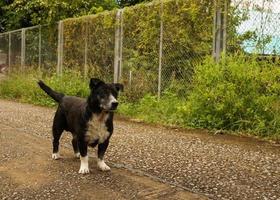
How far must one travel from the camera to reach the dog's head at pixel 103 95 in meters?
5.72

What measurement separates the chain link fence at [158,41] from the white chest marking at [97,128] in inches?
173

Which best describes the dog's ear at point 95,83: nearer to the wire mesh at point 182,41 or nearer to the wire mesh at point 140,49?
the wire mesh at point 182,41

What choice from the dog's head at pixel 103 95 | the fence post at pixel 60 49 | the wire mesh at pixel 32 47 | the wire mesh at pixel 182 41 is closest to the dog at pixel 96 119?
the dog's head at pixel 103 95

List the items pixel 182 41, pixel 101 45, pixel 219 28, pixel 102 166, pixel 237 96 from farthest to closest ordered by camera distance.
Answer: pixel 101 45, pixel 182 41, pixel 219 28, pixel 237 96, pixel 102 166

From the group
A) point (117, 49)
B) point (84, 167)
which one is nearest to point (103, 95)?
point (84, 167)

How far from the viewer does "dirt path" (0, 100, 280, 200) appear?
5215 millimetres

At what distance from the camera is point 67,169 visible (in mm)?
6219

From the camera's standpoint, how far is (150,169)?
616 cm

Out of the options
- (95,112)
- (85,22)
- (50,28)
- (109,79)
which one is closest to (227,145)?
(95,112)

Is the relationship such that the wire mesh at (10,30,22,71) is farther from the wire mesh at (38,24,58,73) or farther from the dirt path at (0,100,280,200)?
the dirt path at (0,100,280,200)

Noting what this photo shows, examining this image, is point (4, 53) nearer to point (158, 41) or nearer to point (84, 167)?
point (158, 41)

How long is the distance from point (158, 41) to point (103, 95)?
21.9 feet

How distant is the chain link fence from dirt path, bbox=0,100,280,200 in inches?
89.6

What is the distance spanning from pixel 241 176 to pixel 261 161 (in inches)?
38.5
